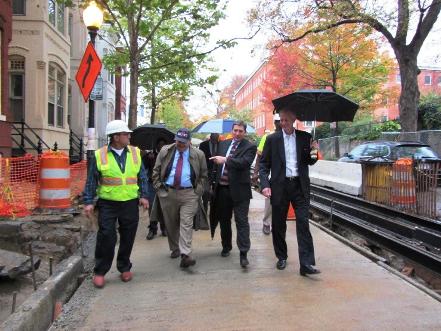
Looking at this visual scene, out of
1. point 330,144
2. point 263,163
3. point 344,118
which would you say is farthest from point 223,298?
point 330,144

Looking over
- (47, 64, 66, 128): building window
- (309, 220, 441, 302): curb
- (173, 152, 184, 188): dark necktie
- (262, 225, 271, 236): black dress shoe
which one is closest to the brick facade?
(47, 64, 66, 128): building window

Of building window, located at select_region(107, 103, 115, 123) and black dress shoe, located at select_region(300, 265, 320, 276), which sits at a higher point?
building window, located at select_region(107, 103, 115, 123)

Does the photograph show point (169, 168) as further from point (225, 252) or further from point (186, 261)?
point (225, 252)

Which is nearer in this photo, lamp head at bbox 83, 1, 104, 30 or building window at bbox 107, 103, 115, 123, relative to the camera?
lamp head at bbox 83, 1, 104, 30

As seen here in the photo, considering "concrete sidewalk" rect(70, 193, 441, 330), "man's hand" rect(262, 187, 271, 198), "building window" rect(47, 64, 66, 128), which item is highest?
"building window" rect(47, 64, 66, 128)

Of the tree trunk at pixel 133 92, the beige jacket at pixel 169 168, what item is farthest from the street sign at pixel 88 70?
the tree trunk at pixel 133 92

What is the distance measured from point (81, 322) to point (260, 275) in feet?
7.43

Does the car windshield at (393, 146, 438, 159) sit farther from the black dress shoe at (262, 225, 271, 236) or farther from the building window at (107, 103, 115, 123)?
the building window at (107, 103, 115, 123)

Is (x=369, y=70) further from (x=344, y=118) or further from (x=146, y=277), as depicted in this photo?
(x=146, y=277)

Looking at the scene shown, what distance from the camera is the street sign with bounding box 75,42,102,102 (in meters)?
8.96

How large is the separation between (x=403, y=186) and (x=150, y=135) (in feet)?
15.9

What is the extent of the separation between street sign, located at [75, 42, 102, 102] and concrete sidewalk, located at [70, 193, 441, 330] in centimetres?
347

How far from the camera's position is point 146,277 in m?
6.13

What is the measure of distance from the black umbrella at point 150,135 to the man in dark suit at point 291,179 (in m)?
3.36
